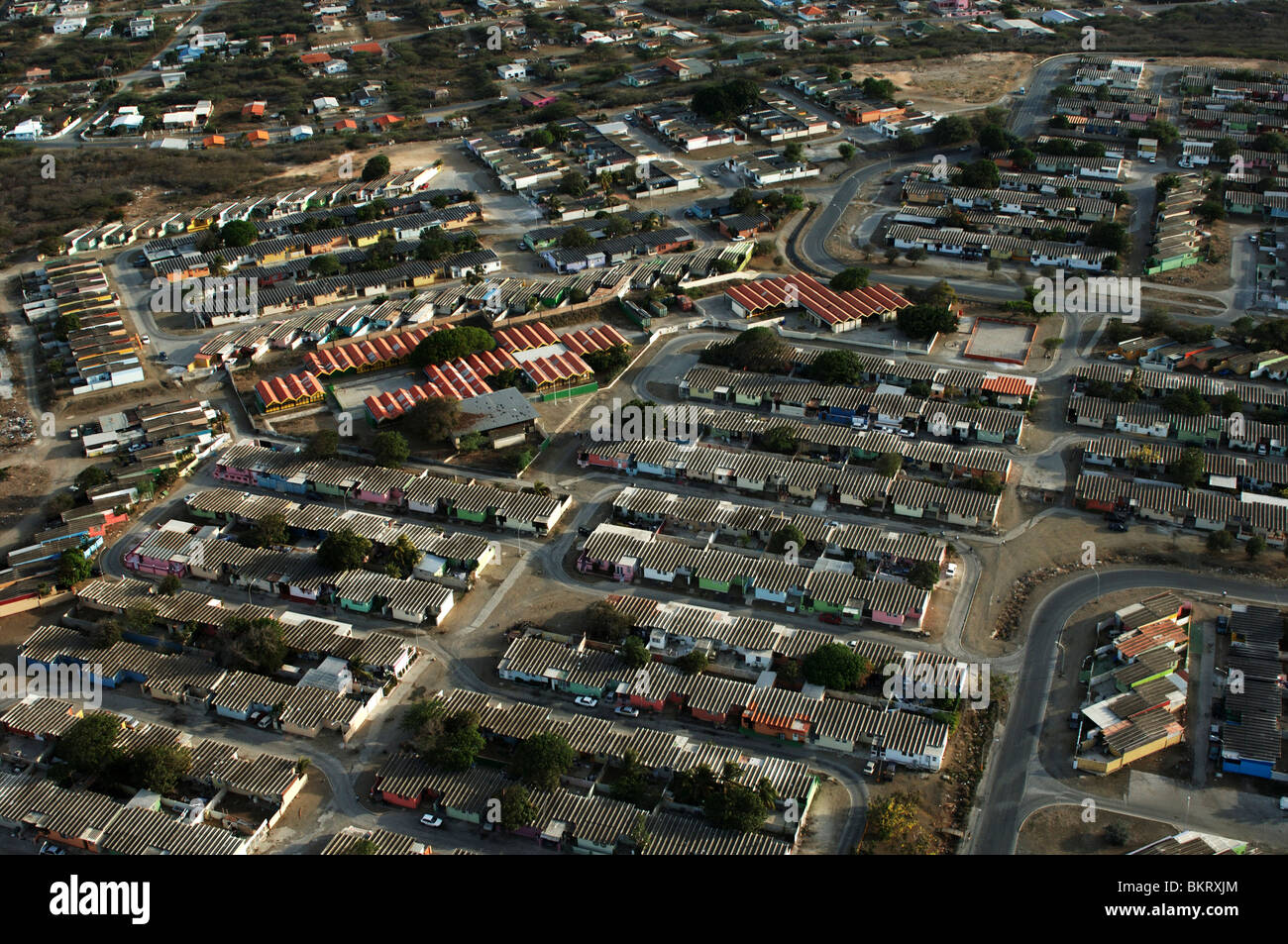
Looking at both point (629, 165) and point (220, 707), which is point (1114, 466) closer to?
point (220, 707)

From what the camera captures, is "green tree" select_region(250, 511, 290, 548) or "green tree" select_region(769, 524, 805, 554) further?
"green tree" select_region(250, 511, 290, 548)

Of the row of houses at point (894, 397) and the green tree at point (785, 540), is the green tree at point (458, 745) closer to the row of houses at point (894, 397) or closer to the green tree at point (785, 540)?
the green tree at point (785, 540)

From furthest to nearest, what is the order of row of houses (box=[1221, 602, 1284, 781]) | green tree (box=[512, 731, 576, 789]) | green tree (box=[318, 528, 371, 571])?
green tree (box=[318, 528, 371, 571])
row of houses (box=[1221, 602, 1284, 781])
green tree (box=[512, 731, 576, 789])

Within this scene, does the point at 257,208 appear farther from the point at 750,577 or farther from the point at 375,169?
the point at 750,577

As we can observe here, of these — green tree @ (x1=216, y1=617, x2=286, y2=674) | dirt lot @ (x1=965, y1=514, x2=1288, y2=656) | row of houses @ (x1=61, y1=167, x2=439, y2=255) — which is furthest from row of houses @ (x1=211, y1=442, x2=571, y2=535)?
row of houses @ (x1=61, y1=167, x2=439, y2=255)

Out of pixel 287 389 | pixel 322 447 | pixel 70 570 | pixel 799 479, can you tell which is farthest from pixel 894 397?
pixel 70 570

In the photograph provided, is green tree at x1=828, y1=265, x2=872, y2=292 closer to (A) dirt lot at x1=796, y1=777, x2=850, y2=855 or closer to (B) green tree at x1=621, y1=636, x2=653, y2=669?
(B) green tree at x1=621, y1=636, x2=653, y2=669
